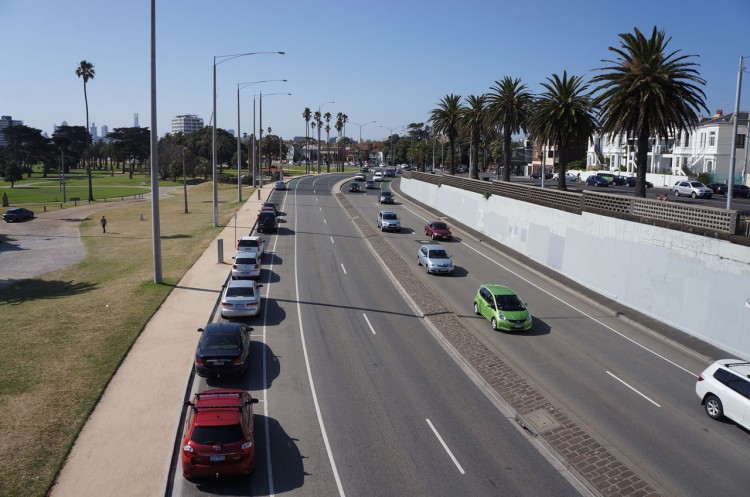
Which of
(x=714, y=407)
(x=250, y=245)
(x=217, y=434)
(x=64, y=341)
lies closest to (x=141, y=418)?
(x=217, y=434)

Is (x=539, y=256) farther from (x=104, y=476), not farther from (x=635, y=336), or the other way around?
(x=104, y=476)

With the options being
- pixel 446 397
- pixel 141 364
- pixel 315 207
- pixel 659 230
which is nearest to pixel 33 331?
pixel 141 364

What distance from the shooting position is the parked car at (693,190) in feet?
179

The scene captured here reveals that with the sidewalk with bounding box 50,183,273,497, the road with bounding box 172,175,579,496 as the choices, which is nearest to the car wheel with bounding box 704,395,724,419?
the road with bounding box 172,175,579,496

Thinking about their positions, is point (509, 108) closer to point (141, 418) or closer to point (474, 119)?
point (474, 119)

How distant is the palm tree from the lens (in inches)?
1690

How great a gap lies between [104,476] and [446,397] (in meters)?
9.17

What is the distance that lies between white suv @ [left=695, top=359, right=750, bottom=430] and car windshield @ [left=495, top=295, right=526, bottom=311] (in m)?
7.85

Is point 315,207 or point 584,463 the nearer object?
point 584,463

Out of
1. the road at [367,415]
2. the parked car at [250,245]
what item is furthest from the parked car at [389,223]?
the road at [367,415]

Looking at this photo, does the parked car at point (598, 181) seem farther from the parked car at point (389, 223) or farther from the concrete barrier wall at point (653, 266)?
the concrete barrier wall at point (653, 266)

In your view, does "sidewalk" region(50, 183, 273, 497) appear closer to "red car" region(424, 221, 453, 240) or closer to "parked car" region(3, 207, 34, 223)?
"red car" region(424, 221, 453, 240)

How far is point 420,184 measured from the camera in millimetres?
72062

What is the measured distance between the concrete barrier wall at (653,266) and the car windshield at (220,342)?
17.5 meters
